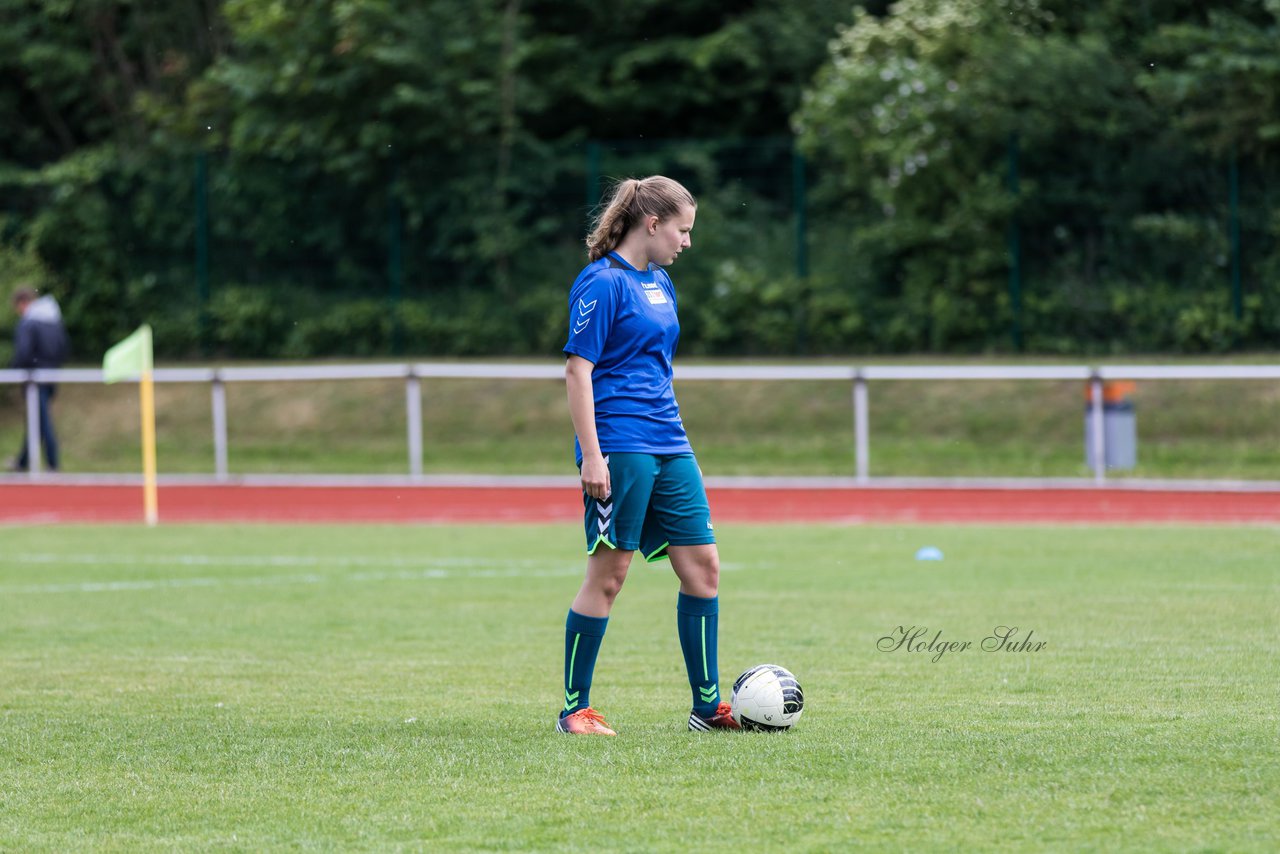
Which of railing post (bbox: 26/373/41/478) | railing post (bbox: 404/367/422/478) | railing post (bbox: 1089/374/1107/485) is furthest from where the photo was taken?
railing post (bbox: 26/373/41/478)

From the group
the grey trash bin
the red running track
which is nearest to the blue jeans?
the red running track

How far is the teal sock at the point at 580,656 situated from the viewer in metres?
6.24

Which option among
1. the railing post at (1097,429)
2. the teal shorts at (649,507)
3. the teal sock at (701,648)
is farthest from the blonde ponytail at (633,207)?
the railing post at (1097,429)

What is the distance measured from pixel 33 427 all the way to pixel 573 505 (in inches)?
316

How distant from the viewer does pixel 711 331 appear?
25.0m

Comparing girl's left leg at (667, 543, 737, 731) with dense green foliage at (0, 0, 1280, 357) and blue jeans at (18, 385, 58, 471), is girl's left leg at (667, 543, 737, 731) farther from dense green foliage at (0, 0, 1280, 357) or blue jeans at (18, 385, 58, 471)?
dense green foliage at (0, 0, 1280, 357)

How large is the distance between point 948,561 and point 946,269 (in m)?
12.4

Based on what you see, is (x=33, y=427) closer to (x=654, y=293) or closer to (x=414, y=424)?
(x=414, y=424)

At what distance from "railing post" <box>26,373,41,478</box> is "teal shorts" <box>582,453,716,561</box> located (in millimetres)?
17179

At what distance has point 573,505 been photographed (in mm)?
17906

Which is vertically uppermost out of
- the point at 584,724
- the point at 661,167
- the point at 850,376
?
the point at 661,167

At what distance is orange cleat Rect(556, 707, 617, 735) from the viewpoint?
611cm

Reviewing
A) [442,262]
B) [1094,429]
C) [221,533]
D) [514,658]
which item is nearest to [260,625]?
[514,658]

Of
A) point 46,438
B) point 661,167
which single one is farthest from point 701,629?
point 661,167
